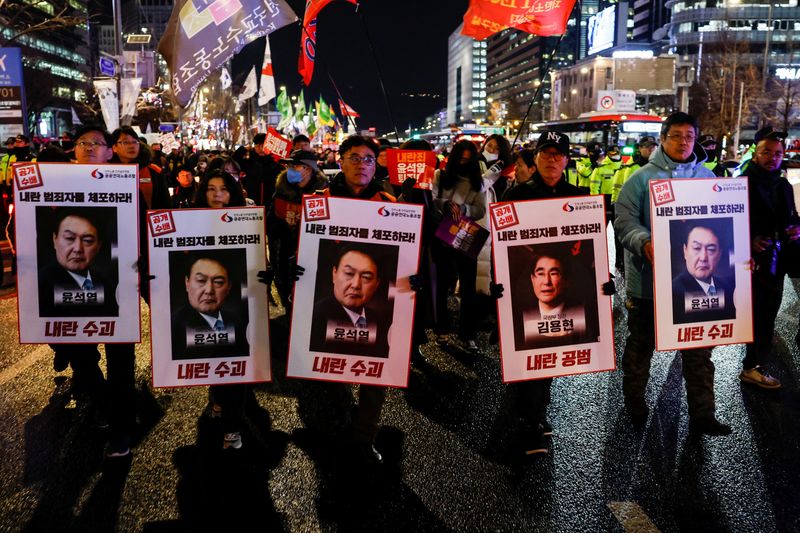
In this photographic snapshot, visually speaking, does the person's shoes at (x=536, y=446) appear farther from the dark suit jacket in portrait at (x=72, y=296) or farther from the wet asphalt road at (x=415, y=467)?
the dark suit jacket in portrait at (x=72, y=296)

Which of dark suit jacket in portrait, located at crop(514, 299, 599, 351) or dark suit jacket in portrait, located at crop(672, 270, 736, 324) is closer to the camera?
dark suit jacket in portrait, located at crop(514, 299, 599, 351)

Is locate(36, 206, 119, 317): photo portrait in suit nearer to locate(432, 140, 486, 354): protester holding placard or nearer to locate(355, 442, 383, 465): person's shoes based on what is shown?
locate(355, 442, 383, 465): person's shoes

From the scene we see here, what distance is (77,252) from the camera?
4129 millimetres

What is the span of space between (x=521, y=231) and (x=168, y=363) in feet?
7.85

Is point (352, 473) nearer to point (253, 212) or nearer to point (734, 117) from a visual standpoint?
point (253, 212)

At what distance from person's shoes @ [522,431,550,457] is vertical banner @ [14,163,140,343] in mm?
2642

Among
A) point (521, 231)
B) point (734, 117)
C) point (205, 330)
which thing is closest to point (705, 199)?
point (521, 231)

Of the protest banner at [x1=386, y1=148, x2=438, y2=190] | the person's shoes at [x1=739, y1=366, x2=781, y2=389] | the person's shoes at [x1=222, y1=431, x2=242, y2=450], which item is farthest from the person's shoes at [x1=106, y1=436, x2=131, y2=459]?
the person's shoes at [x1=739, y1=366, x2=781, y2=389]

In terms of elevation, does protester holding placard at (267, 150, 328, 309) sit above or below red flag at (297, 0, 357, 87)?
below

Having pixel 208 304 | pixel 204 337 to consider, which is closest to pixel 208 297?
pixel 208 304

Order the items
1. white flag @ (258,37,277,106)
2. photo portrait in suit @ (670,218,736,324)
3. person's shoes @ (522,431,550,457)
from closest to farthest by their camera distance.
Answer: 1. person's shoes @ (522,431,550,457)
2. photo portrait in suit @ (670,218,736,324)
3. white flag @ (258,37,277,106)

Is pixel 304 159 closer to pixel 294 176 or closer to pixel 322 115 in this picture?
pixel 294 176

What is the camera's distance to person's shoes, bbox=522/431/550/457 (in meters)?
4.27

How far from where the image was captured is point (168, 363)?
4.18 metres
